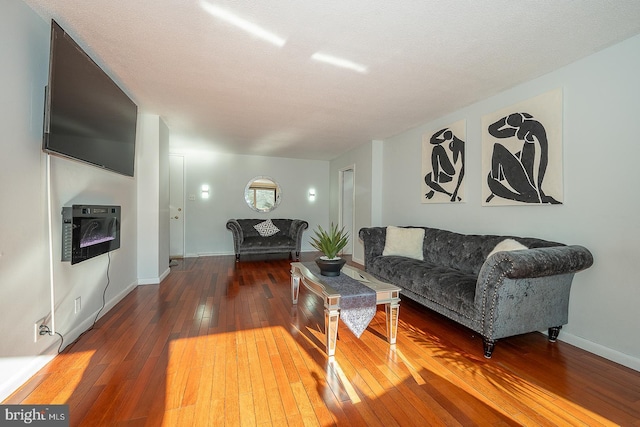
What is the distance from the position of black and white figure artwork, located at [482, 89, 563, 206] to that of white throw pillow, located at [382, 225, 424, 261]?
875mm

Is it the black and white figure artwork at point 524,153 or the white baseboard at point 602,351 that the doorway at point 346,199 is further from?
the white baseboard at point 602,351

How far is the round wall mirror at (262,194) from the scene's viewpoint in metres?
6.35

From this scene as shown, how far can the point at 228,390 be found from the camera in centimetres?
157

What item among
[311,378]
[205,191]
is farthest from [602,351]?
[205,191]

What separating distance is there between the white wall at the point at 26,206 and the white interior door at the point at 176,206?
3.68 metres

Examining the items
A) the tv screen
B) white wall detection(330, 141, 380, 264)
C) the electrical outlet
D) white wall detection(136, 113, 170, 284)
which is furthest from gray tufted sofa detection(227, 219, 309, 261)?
the electrical outlet

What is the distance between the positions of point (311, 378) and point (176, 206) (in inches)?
207

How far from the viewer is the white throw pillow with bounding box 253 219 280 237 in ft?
19.2

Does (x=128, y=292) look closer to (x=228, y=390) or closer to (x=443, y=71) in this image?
(x=228, y=390)

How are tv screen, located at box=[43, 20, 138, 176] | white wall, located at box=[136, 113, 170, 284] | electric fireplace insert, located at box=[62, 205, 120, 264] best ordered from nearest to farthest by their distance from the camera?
tv screen, located at box=[43, 20, 138, 176] → electric fireplace insert, located at box=[62, 205, 120, 264] → white wall, located at box=[136, 113, 170, 284]

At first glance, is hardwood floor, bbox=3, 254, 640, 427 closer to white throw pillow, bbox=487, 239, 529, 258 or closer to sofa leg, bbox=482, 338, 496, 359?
sofa leg, bbox=482, 338, 496, 359

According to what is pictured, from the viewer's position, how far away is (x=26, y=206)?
165 cm

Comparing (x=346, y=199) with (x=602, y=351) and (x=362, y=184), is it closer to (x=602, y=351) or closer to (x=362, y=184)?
(x=362, y=184)

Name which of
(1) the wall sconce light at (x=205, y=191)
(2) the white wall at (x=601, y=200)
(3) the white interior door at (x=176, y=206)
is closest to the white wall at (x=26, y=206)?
(3) the white interior door at (x=176, y=206)
